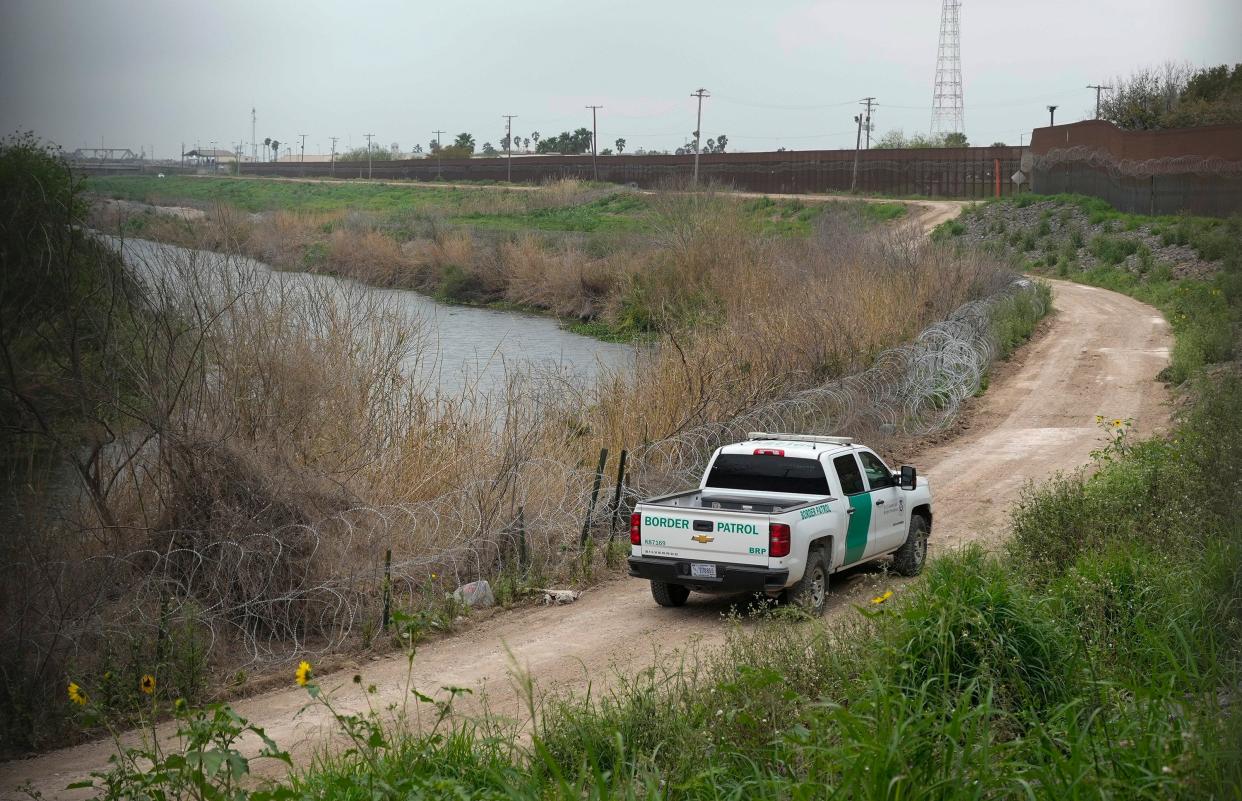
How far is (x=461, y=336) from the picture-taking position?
129 ft

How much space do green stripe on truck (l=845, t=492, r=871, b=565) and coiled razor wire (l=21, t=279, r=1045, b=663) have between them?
3.45 metres

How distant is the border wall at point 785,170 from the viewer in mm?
80750

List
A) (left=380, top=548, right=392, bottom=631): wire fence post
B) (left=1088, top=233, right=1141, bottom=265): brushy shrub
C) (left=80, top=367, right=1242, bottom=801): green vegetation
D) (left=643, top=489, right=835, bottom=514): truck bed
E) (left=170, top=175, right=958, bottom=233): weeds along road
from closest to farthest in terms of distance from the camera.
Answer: (left=80, top=367, right=1242, bottom=801): green vegetation < (left=380, top=548, right=392, bottom=631): wire fence post < (left=643, top=489, right=835, bottom=514): truck bed < (left=1088, top=233, right=1141, bottom=265): brushy shrub < (left=170, top=175, right=958, bottom=233): weeds along road

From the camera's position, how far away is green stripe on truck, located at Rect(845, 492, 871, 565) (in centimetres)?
1327

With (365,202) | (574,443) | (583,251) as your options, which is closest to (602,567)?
(574,443)

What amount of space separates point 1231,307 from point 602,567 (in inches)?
755

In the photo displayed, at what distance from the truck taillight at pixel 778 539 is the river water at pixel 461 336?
7700 millimetres

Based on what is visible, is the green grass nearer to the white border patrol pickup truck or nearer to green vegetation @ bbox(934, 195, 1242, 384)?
green vegetation @ bbox(934, 195, 1242, 384)

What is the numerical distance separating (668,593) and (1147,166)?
44.2 m

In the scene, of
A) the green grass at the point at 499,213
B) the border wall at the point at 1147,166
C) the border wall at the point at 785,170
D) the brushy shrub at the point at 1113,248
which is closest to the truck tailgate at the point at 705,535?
the green grass at the point at 499,213

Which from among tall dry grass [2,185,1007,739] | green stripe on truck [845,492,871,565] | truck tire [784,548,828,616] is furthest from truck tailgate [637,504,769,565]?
tall dry grass [2,185,1007,739]

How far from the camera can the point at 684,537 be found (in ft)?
40.5

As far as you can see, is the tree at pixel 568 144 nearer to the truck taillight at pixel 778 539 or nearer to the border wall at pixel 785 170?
the border wall at pixel 785 170

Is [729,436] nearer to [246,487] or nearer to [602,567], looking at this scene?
[602,567]
